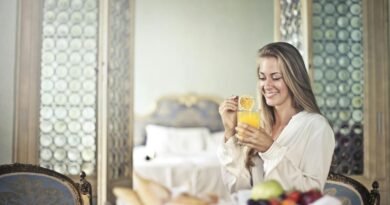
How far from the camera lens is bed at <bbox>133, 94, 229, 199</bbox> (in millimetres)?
871

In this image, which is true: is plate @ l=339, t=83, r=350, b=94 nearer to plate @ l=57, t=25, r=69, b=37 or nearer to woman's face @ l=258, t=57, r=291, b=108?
woman's face @ l=258, t=57, r=291, b=108

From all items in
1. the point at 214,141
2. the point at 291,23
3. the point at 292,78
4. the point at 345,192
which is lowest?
the point at 345,192

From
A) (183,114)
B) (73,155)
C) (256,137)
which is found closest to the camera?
(256,137)

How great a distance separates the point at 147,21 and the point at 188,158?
248 mm

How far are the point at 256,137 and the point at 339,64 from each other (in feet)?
1.02

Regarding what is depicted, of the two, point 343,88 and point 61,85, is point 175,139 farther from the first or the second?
point 343,88

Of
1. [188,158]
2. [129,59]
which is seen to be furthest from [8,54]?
[188,158]

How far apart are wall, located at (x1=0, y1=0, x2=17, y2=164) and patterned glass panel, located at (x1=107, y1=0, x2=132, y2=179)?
224 mm

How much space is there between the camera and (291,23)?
917 millimetres

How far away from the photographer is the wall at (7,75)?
998mm

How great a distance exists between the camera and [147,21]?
90cm

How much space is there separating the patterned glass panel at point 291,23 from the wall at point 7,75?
51cm

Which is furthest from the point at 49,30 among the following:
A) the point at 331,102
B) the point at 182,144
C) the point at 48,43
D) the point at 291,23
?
the point at 331,102

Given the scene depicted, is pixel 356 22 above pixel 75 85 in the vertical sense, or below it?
above
